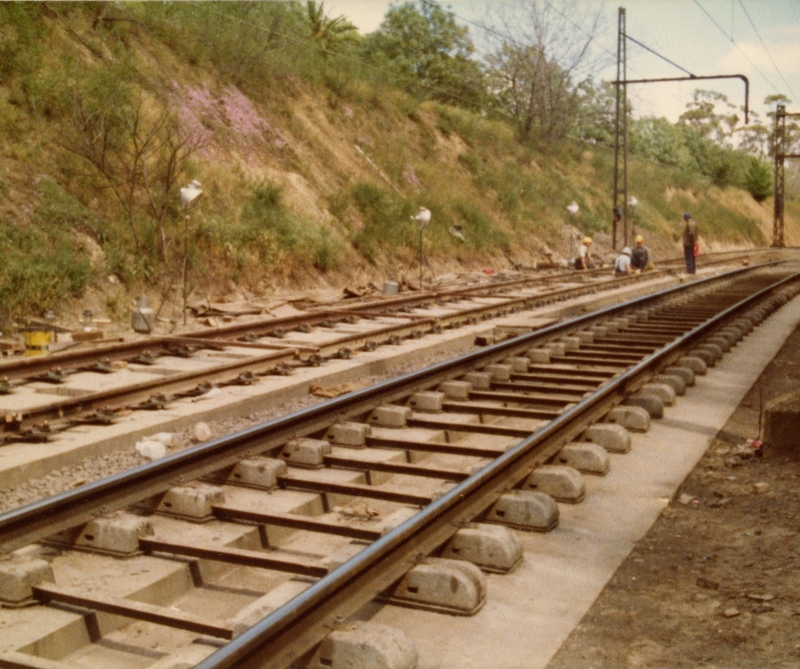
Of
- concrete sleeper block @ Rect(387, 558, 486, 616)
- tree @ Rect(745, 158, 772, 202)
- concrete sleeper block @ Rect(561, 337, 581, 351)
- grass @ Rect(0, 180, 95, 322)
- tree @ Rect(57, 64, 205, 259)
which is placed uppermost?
tree @ Rect(745, 158, 772, 202)

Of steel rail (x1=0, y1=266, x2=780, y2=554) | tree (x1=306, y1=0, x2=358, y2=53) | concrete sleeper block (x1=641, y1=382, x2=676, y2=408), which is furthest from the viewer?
tree (x1=306, y1=0, x2=358, y2=53)

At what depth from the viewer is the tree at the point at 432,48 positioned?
5306cm

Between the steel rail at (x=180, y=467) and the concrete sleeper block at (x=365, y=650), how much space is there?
5.31ft

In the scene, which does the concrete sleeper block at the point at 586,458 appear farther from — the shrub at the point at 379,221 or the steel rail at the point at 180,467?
the shrub at the point at 379,221

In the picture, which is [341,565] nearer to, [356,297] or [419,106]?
[356,297]

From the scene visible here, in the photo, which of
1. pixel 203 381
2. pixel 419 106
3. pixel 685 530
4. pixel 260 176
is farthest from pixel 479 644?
pixel 419 106

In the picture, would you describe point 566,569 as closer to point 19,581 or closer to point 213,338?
point 19,581

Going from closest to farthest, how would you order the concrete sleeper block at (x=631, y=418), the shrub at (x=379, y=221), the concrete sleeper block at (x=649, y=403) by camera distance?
the concrete sleeper block at (x=631, y=418) < the concrete sleeper block at (x=649, y=403) < the shrub at (x=379, y=221)

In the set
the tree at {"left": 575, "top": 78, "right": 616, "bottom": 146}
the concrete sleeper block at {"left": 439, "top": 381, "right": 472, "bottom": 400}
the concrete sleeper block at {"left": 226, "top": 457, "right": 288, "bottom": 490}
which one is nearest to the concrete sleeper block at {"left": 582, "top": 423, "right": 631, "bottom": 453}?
the concrete sleeper block at {"left": 439, "top": 381, "right": 472, "bottom": 400}

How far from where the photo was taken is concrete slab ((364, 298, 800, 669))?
3.50 meters

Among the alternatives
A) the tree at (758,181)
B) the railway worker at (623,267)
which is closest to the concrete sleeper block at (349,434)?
the railway worker at (623,267)

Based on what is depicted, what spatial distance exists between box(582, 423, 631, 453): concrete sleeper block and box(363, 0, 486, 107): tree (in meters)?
48.0

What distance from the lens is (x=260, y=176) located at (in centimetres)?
2239

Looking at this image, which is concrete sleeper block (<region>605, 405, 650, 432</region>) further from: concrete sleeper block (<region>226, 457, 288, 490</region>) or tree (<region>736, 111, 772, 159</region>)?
tree (<region>736, 111, 772, 159</region>)
